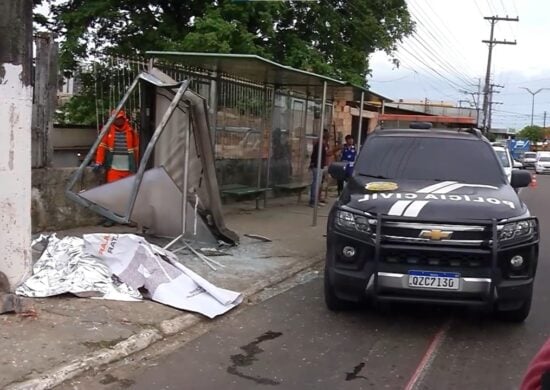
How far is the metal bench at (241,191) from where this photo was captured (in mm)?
12922

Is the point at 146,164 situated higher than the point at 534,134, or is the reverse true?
the point at 534,134

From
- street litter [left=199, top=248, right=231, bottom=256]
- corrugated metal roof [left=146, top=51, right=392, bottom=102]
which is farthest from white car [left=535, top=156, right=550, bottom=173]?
street litter [left=199, top=248, right=231, bottom=256]

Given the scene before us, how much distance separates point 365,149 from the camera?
7.51 meters

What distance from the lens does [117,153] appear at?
1006 centimetres

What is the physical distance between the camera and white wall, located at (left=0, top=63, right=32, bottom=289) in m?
5.75

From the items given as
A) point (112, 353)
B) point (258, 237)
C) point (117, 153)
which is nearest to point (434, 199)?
point (112, 353)

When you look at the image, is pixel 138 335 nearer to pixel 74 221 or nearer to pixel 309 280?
pixel 309 280

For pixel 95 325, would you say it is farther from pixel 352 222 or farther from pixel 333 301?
pixel 352 222

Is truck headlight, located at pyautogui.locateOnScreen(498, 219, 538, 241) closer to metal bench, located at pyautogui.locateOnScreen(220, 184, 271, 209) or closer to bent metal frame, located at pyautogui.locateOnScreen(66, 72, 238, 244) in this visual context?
bent metal frame, located at pyautogui.locateOnScreen(66, 72, 238, 244)

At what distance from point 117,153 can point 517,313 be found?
6238 millimetres

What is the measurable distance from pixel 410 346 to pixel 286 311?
1.46 m

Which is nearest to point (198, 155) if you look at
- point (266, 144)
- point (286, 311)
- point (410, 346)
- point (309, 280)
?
point (309, 280)

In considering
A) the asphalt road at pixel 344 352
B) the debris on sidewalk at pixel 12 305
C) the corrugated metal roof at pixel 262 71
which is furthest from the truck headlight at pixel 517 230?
the corrugated metal roof at pixel 262 71

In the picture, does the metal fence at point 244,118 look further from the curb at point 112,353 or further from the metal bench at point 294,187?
the curb at point 112,353
